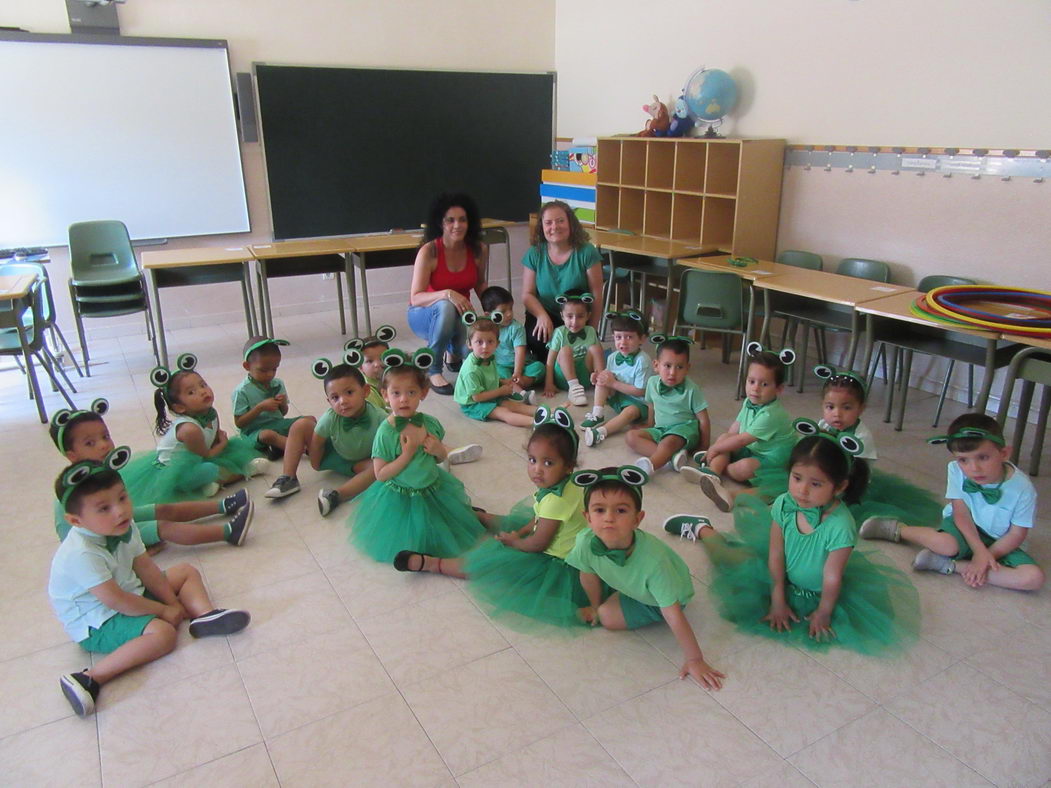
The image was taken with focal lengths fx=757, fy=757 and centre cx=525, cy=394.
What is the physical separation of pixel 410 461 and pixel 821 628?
142 cm

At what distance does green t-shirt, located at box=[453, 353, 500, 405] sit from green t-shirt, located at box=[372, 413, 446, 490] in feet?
4.29

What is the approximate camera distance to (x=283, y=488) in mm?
3107

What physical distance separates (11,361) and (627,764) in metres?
5.21

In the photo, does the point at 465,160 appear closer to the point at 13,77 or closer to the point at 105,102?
the point at 105,102

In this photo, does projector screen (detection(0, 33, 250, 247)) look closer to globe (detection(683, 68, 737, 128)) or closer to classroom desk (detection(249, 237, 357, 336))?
classroom desk (detection(249, 237, 357, 336))

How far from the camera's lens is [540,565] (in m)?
2.36

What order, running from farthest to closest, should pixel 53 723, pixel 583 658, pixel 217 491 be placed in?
pixel 217 491
pixel 583 658
pixel 53 723

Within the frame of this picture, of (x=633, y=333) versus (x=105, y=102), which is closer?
(x=633, y=333)

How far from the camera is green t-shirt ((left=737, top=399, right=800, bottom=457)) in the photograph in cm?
312

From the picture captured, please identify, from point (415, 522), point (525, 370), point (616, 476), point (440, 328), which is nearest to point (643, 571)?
point (616, 476)

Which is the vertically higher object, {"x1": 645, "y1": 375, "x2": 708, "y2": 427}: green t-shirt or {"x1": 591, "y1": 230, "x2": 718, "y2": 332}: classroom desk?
{"x1": 591, "y1": 230, "x2": 718, "y2": 332}: classroom desk

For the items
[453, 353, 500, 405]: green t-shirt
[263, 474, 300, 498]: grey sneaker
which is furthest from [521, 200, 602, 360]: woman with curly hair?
[263, 474, 300, 498]: grey sneaker

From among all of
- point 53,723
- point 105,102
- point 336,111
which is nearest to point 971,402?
point 53,723

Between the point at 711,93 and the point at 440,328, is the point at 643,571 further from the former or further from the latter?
the point at 711,93
